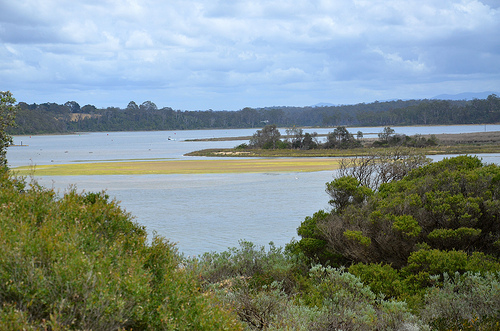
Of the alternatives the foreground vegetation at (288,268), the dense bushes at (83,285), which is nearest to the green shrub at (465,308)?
the foreground vegetation at (288,268)

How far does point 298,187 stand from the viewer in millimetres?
28328

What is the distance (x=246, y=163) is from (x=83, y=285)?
1827 inches

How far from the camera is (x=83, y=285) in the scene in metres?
3.37

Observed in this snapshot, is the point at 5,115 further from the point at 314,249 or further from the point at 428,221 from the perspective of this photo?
the point at 428,221

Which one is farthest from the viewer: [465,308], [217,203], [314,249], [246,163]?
[246,163]

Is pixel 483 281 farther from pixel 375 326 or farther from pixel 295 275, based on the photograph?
A: pixel 295 275

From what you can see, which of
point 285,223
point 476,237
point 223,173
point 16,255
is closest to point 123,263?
point 16,255

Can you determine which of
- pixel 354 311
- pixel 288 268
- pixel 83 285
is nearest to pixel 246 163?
pixel 288 268

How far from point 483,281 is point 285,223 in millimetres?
10946

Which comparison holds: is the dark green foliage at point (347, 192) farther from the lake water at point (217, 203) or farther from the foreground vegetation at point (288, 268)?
the lake water at point (217, 203)

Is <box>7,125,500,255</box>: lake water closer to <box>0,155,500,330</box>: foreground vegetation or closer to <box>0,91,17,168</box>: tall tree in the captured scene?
<box>0,91,17,168</box>: tall tree

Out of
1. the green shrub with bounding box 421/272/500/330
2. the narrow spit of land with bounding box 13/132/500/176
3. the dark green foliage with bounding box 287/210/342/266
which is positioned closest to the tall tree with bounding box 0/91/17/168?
the narrow spit of land with bounding box 13/132/500/176

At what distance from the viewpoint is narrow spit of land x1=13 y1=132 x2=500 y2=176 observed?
4081cm

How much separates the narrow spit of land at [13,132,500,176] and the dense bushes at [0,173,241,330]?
1151cm
